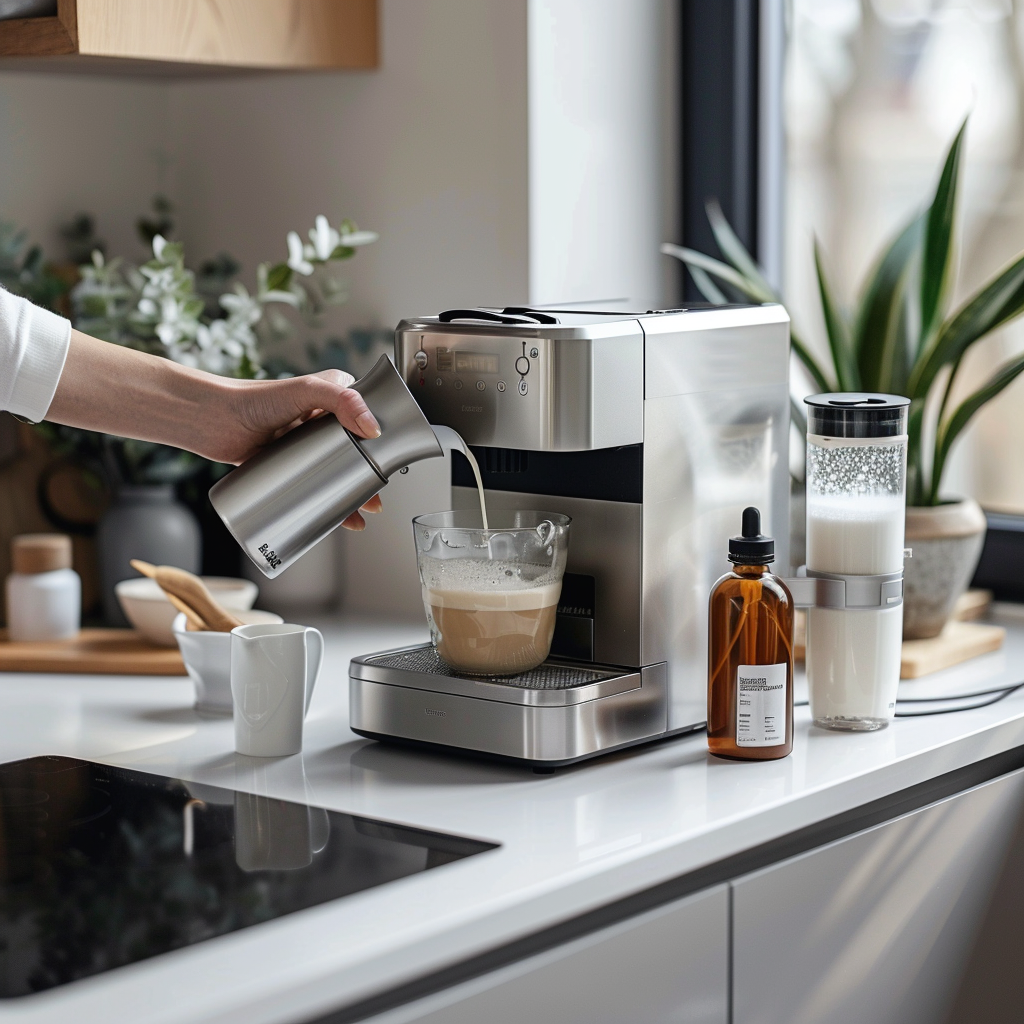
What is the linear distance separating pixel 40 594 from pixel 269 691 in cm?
55

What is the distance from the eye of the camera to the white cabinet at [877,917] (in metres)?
1.15

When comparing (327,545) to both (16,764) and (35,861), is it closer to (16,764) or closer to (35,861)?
(16,764)

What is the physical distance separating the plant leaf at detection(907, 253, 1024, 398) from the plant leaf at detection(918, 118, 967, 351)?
0.02 metres

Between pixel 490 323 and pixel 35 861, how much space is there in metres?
0.52

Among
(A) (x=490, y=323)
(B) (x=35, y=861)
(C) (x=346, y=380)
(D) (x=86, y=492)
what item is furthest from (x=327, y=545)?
(B) (x=35, y=861)

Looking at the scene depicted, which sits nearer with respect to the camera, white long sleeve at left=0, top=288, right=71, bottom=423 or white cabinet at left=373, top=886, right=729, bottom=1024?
white cabinet at left=373, top=886, right=729, bottom=1024

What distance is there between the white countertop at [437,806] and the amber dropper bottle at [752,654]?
0.09 feet

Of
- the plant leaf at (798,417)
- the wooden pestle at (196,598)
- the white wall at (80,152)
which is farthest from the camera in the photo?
the white wall at (80,152)

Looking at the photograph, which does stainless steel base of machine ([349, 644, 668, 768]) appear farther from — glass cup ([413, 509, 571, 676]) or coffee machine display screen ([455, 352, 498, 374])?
coffee machine display screen ([455, 352, 498, 374])

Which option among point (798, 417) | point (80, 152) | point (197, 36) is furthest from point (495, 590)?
point (80, 152)

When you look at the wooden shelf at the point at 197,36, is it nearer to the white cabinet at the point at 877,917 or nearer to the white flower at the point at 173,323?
the white flower at the point at 173,323

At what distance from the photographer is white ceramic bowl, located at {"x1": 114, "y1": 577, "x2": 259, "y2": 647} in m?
1.68

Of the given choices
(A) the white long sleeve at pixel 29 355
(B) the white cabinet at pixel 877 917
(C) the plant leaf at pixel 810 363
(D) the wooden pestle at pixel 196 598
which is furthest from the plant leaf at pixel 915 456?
(A) the white long sleeve at pixel 29 355

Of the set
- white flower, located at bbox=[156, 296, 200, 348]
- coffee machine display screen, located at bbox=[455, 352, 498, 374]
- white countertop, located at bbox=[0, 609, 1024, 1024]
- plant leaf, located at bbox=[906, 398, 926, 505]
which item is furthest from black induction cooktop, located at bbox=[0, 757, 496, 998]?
plant leaf, located at bbox=[906, 398, 926, 505]
